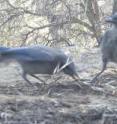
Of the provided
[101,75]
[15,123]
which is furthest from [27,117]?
[101,75]

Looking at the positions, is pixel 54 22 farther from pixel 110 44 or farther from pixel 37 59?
pixel 37 59

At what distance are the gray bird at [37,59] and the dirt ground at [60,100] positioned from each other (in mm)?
184

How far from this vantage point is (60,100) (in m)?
5.02

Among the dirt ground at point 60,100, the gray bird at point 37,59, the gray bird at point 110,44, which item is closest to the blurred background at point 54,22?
the dirt ground at point 60,100

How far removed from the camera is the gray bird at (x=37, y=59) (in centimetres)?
557

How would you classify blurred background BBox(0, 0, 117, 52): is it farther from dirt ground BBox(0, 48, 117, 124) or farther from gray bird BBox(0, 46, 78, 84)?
gray bird BBox(0, 46, 78, 84)

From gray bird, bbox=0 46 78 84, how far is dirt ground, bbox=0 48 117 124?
0.60 ft

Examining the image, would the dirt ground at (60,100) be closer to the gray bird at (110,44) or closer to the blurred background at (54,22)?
the gray bird at (110,44)

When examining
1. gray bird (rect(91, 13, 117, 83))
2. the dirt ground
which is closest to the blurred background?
the dirt ground

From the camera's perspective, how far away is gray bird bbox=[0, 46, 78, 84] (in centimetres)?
557

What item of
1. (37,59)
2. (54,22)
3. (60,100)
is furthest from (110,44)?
(54,22)

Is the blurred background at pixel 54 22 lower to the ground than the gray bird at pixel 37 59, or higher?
lower

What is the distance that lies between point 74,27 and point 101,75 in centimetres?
499

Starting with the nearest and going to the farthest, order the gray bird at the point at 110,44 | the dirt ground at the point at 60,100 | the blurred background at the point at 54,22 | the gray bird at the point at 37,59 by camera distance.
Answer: the dirt ground at the point at 60,100 → the gray bird at the point at 37,59 → the gray bird at the point at 110,44 → the blurred background at the point at 54,22
